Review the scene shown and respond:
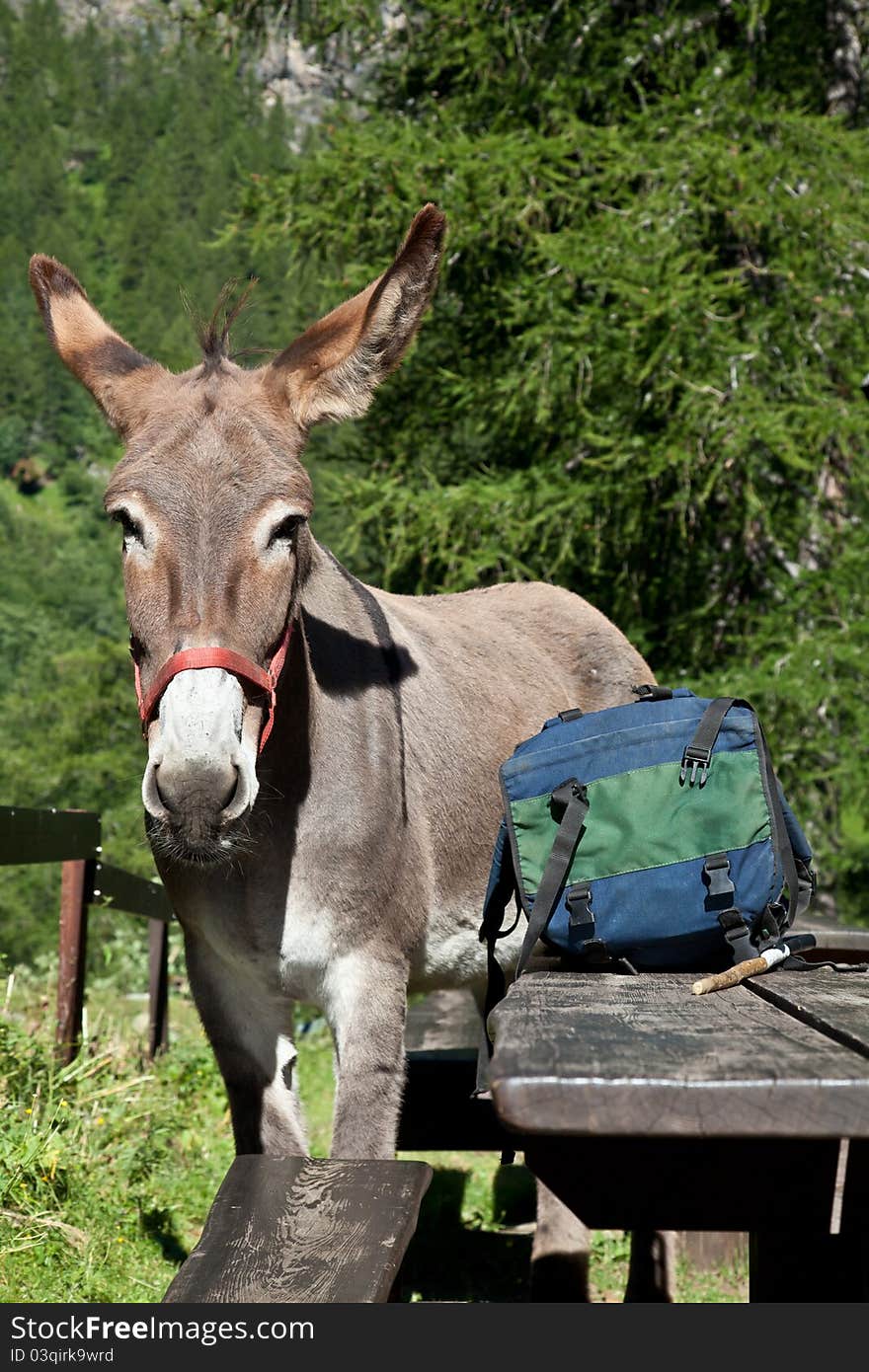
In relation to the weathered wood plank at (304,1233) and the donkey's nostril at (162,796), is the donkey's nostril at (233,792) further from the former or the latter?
the weathered wood plank at (304,1233)

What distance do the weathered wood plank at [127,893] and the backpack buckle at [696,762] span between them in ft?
9.94

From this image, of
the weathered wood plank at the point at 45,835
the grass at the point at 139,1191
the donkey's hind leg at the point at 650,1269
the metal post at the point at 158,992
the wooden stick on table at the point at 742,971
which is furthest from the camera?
the metal post at the point at 158,992

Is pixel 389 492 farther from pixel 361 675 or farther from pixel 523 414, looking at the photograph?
pixel 361 675

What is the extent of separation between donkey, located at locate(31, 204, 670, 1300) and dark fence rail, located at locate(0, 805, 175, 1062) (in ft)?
4.10

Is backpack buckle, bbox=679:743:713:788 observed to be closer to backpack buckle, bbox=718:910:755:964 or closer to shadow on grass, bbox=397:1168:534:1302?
backpack buckle, bbox=718:910:755:964

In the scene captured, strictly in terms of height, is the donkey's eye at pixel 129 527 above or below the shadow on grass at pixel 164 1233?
above

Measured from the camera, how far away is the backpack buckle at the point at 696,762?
219cm

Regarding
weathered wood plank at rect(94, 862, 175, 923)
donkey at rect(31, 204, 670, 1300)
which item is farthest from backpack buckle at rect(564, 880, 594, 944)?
weathered wood plank at rect(94, 862, 175, 923)

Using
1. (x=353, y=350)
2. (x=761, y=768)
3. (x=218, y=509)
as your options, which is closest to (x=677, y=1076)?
(x=761, y=768)

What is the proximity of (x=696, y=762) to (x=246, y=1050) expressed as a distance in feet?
4.62

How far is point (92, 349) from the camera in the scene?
9.96 feet

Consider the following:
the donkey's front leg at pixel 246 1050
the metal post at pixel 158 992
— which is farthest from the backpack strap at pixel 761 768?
the metal post at pixel 158 992

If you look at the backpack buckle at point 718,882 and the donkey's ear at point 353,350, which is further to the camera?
the donkey's ear at point 353,350

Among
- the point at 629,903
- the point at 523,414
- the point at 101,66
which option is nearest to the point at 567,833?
the point at 629,903
